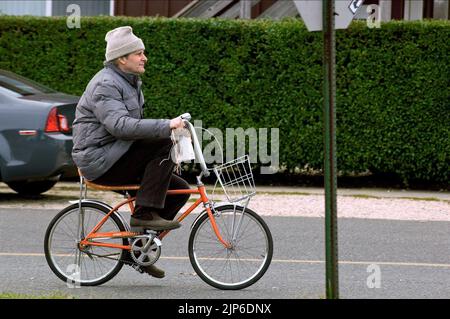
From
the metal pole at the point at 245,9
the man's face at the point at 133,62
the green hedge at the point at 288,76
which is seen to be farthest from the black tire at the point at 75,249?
the metal pole at the point at 245,9

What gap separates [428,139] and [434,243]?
4.62m

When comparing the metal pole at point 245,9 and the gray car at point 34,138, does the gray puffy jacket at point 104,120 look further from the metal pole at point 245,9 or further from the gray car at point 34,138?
the metal pole at point 245,9

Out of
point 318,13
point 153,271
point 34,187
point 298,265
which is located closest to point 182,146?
point 153,271

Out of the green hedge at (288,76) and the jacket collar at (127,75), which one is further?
the green hedge at (288,76)

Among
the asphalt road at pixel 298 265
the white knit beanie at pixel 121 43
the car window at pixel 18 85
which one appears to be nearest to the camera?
the white knit beanie at pixel 121 43

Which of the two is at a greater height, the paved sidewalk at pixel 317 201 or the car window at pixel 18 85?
the car window at pixel 18 85

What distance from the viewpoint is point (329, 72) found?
6609mm

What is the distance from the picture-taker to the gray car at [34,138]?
1271 centimetres

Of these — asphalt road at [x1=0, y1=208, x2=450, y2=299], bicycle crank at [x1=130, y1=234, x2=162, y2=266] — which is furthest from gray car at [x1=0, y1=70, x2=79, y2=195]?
bicycle crank at [x1=130, y1=234, x2=162, y2=266]

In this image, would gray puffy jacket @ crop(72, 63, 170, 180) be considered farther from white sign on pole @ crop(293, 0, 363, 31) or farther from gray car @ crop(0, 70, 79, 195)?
gray car @ crop(0, 70, 79, 195)

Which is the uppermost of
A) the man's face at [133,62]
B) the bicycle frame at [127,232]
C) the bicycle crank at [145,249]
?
the man's face at [133,62]
